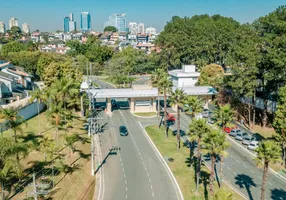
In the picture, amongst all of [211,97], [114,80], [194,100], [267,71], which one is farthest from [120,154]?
[114,80]

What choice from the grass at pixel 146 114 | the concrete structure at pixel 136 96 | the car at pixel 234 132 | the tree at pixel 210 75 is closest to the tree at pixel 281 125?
the car at pixel 234 132

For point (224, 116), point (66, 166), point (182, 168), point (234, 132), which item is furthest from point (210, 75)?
point (66, 166)

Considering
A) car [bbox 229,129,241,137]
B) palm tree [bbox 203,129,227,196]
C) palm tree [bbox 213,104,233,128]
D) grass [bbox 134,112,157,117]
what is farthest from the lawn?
car [bbox 229,129,241,137]

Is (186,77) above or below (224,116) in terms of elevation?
above

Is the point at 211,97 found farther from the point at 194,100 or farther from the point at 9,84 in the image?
the point at 9,84

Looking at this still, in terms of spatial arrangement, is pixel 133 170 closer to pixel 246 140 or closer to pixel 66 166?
pixel 66 166

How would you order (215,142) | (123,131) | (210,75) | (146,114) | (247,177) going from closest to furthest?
(215,142)
(247,177)
(123,131)
(146,114)
(210,75)

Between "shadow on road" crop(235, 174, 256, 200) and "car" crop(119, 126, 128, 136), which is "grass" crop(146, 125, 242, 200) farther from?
"car" crop(119, 126, 128, 136)
